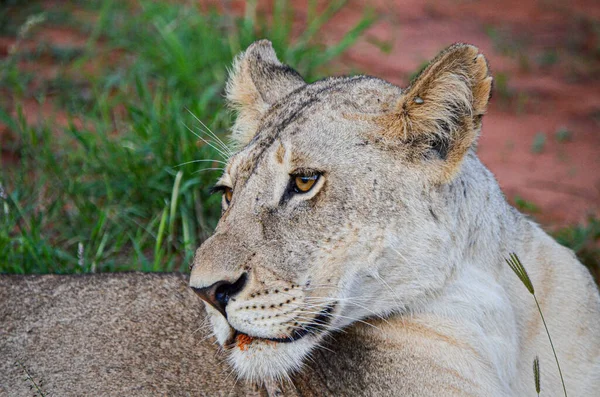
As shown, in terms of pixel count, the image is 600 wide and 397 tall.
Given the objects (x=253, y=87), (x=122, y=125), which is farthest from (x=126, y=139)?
(x=253, y=87)

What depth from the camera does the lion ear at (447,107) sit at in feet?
10.5

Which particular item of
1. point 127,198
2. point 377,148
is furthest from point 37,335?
point 127,198

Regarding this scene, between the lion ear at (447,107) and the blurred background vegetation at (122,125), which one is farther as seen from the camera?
the blurred background vegetation at (122,125)

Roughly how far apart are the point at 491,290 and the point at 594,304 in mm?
601

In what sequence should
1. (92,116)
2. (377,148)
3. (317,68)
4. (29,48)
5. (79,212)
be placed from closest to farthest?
(377,148) < (79,212) < (92,116) < (317,68) < (29,48)

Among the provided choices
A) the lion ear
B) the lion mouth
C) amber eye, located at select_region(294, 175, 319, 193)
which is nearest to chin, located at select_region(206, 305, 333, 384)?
the lion mouth

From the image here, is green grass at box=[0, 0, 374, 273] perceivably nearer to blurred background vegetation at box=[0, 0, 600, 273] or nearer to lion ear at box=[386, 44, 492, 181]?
blurred background vegetation at box=[0, 0, 600, 273]

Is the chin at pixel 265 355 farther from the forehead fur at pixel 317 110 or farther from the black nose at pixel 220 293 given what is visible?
the forehead fur at pixel 317 110

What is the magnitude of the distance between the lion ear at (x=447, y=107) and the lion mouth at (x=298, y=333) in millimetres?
700

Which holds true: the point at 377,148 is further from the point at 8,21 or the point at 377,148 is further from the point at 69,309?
the point at 8,21

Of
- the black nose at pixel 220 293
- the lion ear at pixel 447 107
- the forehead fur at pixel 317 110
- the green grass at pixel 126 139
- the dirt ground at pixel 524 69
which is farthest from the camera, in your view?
the dirt ground at pixel 524 69

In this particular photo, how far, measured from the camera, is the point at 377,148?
329 centimetres

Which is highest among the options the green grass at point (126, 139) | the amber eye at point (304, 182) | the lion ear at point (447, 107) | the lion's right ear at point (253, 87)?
the lion ear at point (447, 107)

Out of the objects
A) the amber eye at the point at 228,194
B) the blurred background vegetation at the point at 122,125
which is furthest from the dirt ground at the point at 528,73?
the amber eye at the point at 228,194
